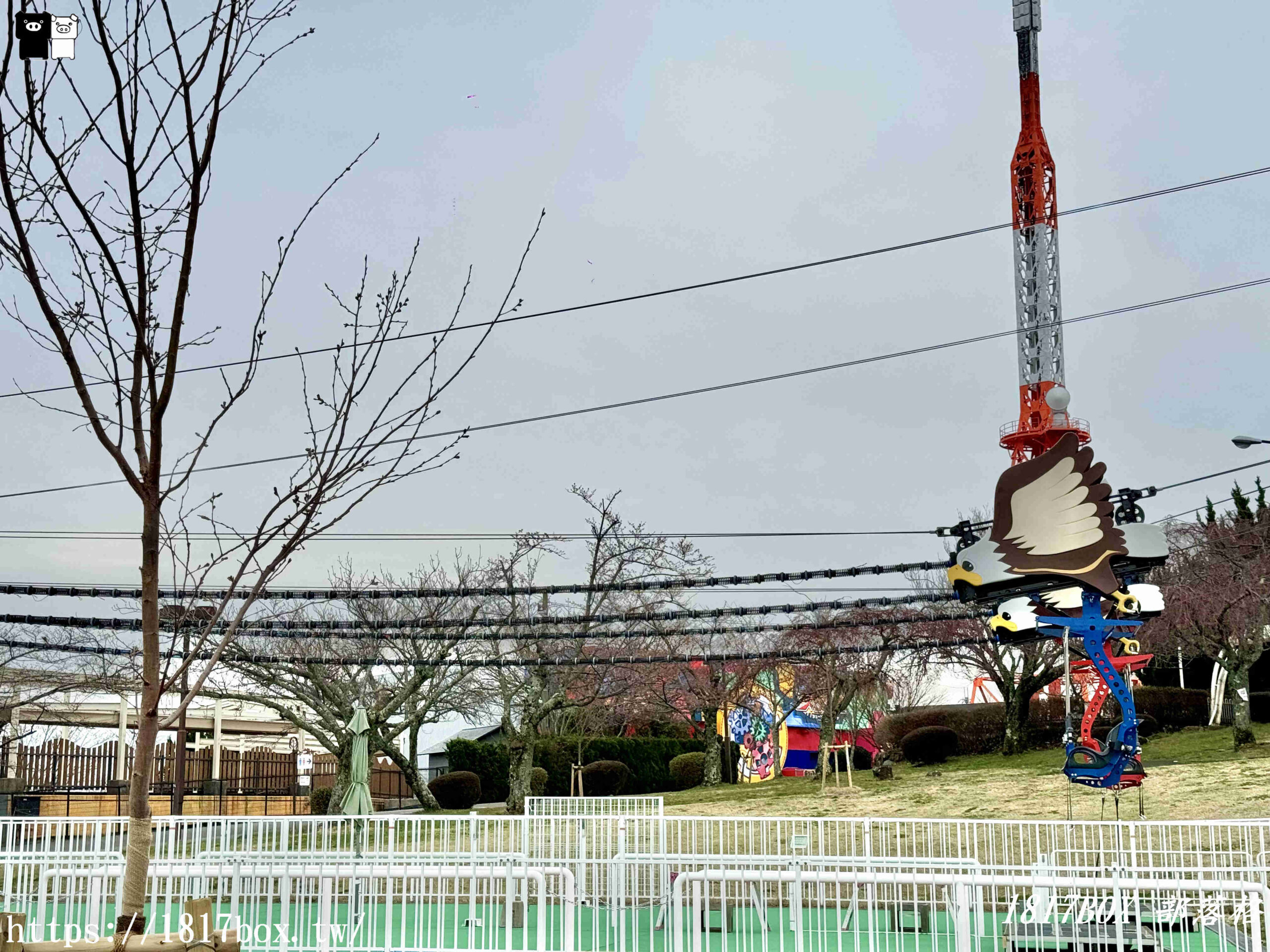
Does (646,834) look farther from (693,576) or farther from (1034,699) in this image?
(1034,699)

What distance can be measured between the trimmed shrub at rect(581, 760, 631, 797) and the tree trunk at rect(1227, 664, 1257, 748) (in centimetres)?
1740

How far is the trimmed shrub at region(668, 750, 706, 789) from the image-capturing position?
4253 centimetres

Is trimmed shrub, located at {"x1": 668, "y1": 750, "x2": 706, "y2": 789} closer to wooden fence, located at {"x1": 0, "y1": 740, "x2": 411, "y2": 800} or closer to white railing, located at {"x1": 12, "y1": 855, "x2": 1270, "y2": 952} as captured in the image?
wooden fence, located at {"x1": 0, "y1": 740, "x2": 411, "y2": 800}

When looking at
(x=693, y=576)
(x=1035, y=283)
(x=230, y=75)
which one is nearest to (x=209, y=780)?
(x=693, y=576)

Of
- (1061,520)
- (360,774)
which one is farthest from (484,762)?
(1061,520)

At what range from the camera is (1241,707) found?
30906mm

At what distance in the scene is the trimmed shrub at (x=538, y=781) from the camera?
37250 mm

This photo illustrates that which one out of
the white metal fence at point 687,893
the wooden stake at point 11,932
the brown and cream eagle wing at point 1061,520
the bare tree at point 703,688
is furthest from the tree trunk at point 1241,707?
the wooden stake at point 11,932

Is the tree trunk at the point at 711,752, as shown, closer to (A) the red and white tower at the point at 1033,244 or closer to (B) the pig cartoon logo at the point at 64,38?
(A) the red and white tower at the point at 1033,244

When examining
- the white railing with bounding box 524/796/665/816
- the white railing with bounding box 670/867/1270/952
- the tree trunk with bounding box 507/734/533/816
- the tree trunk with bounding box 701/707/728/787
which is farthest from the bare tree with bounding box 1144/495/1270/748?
the tree trunk with bounding box 507/734/533/816

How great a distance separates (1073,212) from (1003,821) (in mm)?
10260

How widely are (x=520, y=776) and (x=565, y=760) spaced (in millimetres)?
9439

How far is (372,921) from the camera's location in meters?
10.5

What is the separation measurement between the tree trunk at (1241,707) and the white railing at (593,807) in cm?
1366
